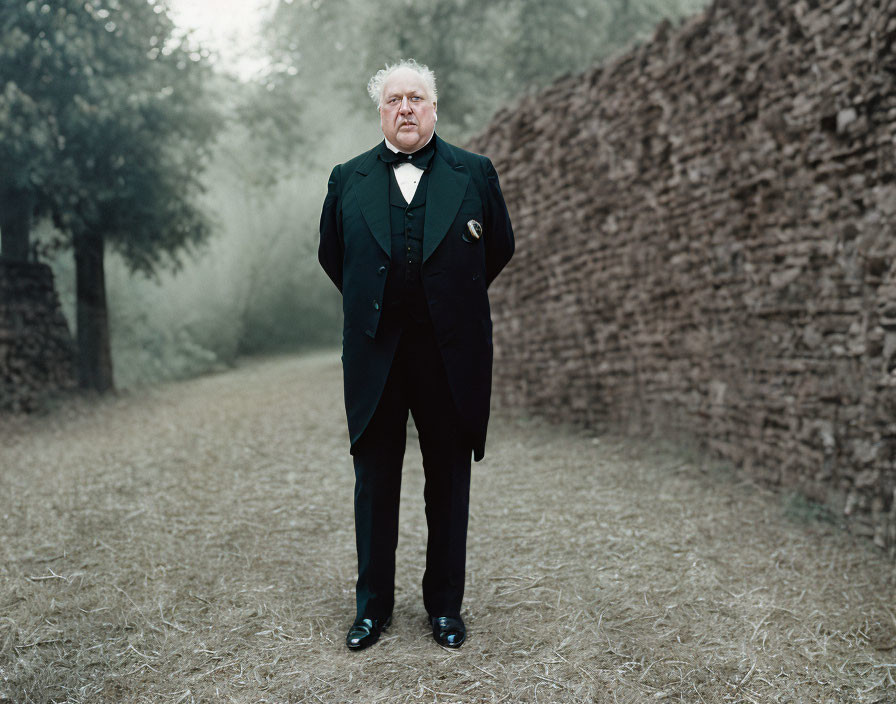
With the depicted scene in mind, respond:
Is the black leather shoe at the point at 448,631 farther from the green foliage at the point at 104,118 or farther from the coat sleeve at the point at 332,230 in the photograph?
the green foliage at the point at 104,118

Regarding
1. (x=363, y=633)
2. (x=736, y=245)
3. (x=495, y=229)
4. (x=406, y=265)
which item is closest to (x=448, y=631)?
(x=363, y=633)

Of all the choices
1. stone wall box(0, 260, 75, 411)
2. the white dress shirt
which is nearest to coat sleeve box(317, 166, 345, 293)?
the white dress shirt

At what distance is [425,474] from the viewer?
2.48 m

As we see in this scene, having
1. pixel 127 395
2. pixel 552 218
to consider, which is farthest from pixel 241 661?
pixel 127 395

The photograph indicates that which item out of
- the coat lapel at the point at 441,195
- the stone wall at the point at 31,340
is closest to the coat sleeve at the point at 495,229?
the coat lapel at the point at 441,195

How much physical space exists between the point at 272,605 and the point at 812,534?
107 inches

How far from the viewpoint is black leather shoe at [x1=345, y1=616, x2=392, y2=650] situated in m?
2.46

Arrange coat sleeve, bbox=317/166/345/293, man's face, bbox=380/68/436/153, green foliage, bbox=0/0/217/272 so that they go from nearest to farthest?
man's face, bbox=380/68/436/153
coat sleeve, bbox=317/166/345/293
green foliage, bbox=0/0/217/272

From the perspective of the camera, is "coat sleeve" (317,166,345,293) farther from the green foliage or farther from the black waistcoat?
the green foliage

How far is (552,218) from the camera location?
247 inches

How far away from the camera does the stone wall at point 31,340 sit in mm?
7523

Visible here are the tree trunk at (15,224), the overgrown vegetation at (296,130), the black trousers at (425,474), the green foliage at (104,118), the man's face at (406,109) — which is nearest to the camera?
Result: the man's face at (406,109)

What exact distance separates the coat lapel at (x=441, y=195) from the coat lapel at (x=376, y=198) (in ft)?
0.45

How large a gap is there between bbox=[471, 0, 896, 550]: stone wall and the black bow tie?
2.38 meters
